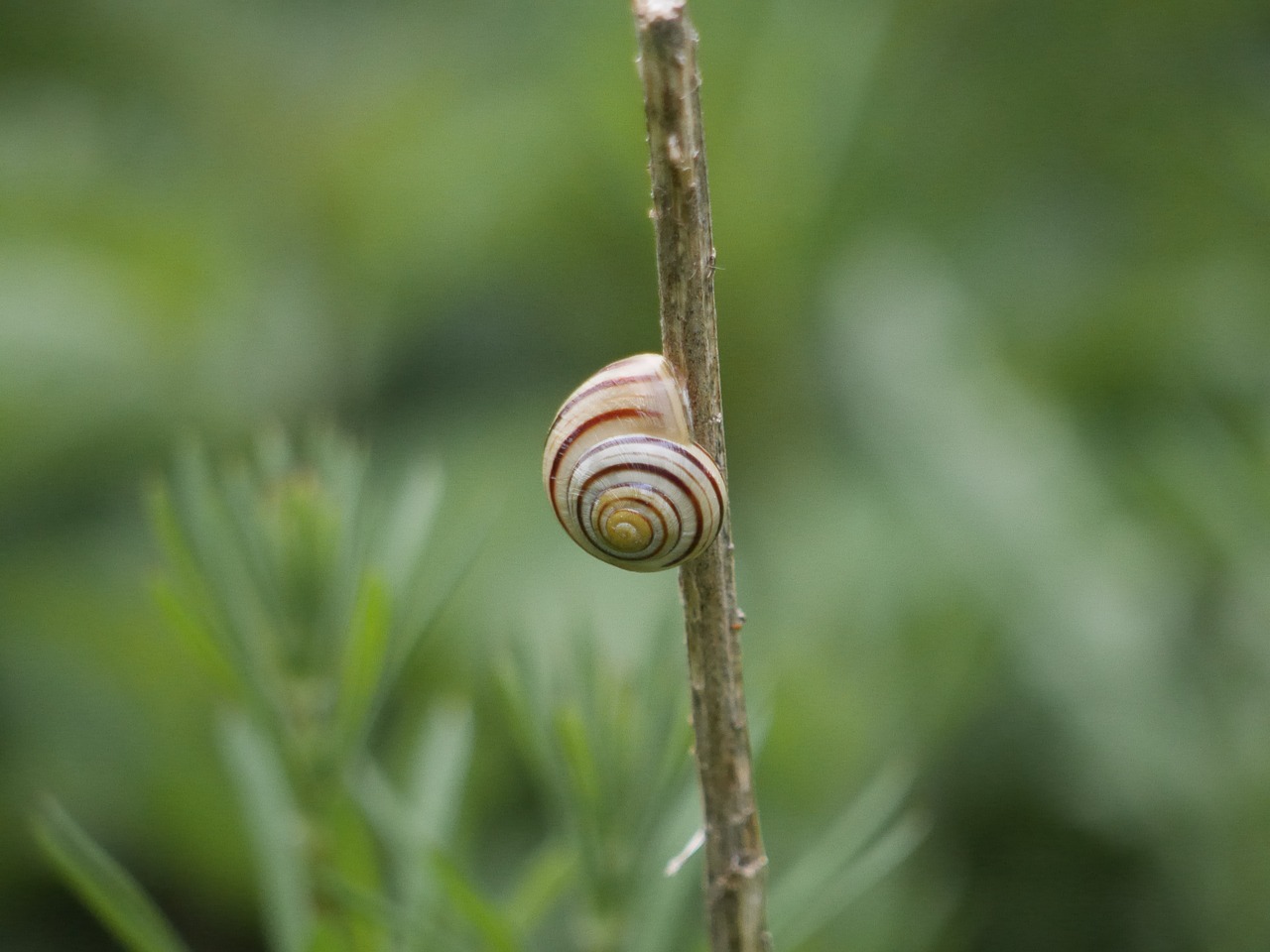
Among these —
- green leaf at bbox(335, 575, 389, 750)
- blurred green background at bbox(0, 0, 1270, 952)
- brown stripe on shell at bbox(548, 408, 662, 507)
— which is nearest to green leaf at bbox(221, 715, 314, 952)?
green leaf at bbox(335, 575, 389, 750)

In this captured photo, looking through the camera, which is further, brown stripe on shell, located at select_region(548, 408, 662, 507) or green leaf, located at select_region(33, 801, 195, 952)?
brown stripe on shell, located at select_region(548, 408, 662, 507)

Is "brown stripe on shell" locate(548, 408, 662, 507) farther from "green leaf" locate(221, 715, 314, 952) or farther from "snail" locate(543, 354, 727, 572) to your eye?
"green leaf" locate(221, 715, 314, 952)

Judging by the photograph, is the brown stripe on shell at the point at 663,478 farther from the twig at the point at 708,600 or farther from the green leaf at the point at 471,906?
the green leaf at the point at 471,906

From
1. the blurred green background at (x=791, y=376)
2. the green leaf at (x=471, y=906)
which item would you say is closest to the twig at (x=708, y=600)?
the green leaf at (x=471, y=906)

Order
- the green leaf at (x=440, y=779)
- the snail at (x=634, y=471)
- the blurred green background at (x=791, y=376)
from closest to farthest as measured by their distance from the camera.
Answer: the snail at (x=634, y=471), the green leaf at (x=440, y=779), the blurred green background at (x=791, y=376)

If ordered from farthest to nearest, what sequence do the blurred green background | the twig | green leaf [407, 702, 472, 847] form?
the blurred green background → green leaf [407, 702, 472, 847] → the twig

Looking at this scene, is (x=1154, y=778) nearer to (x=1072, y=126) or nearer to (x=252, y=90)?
(x=1072, y=126)

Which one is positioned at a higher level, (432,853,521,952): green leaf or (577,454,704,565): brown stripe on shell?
(577,454,704,565): brown stripe on shell
